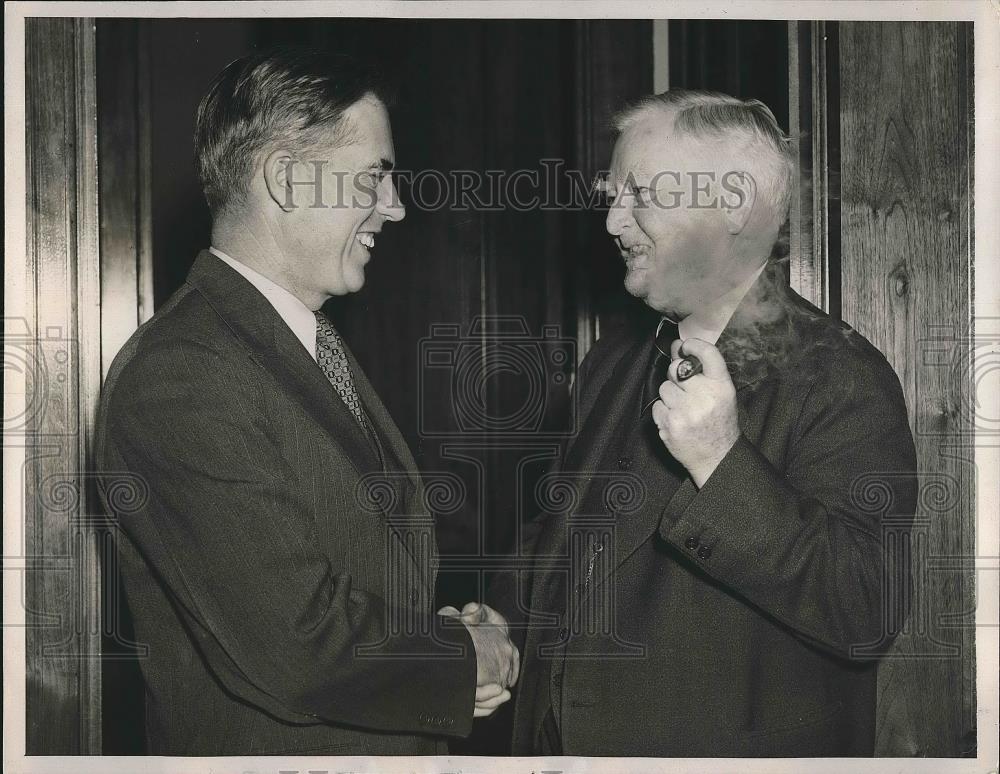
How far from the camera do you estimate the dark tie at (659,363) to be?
82.7 inches

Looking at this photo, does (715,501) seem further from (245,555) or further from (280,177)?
(280,177)

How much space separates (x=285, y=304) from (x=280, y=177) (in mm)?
240

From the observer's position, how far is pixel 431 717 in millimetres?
2039

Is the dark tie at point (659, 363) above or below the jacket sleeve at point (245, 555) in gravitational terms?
above

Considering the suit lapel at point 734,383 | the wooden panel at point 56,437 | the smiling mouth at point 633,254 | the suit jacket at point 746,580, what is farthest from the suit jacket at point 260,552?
the smiling mouth at point 633,254

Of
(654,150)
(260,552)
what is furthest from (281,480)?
(654,150)

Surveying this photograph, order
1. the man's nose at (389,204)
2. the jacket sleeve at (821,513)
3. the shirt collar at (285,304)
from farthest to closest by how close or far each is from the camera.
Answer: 1. the man's nose at (389,204)
2. the shirt collar at (285,304)
3. the jacket sleeve at (821,513)

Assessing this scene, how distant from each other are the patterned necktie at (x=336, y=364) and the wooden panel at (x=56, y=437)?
454mm

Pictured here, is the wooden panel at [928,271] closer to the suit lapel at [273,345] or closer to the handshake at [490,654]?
the handshake at [490,654]

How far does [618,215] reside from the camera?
2.13 m

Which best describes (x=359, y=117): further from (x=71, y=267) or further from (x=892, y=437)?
(x=892, y=437)

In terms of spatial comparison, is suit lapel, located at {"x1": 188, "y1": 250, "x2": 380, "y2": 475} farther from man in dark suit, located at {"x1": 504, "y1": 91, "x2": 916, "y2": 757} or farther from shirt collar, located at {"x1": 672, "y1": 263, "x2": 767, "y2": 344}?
shirt collar, located at {"x1": 672, "y1": 263, "x2": 767, "y2": 344}

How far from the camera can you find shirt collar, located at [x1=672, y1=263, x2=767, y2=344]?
81.0 inches

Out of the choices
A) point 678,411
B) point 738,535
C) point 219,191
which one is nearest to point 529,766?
point 738,535
